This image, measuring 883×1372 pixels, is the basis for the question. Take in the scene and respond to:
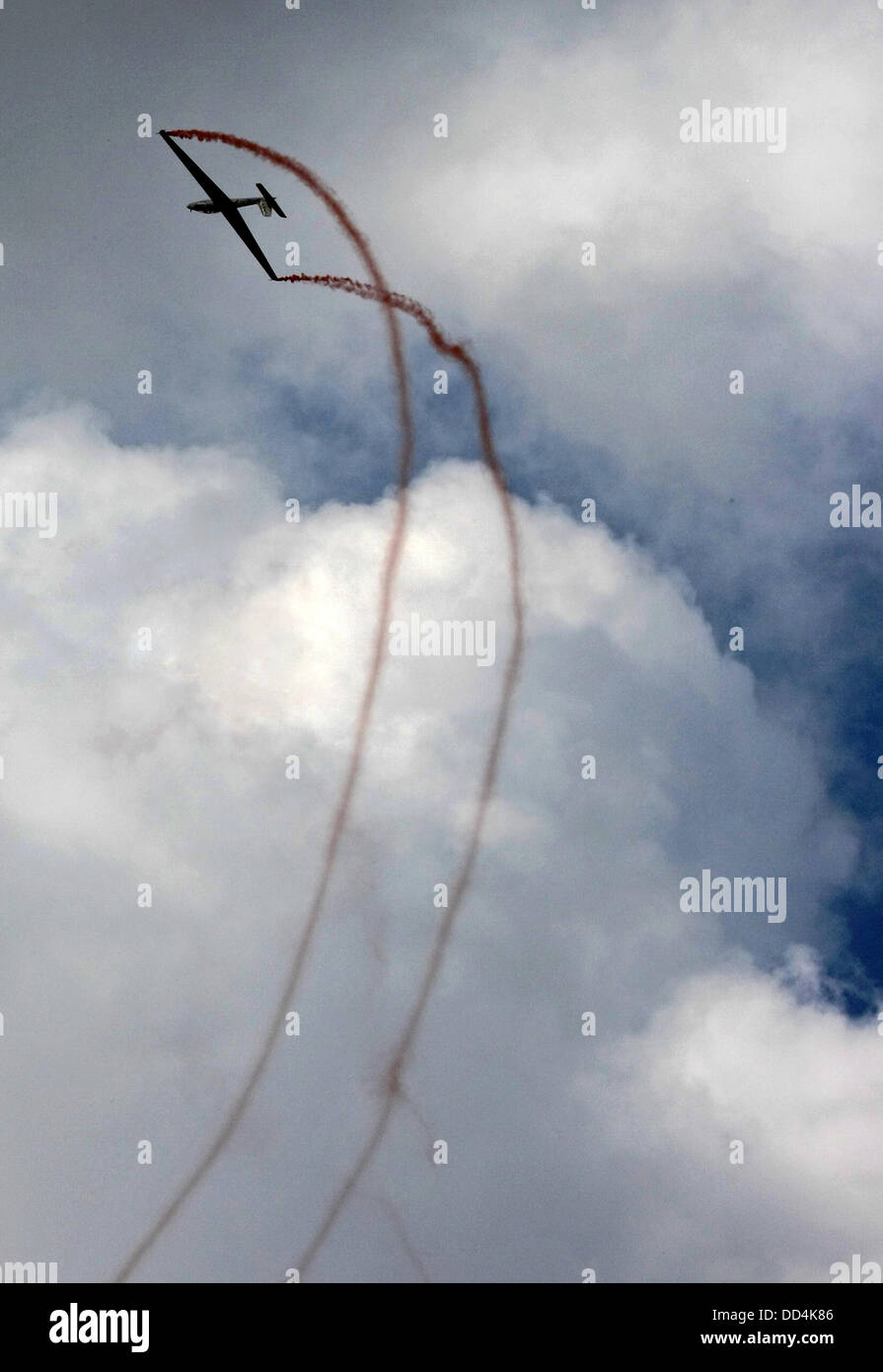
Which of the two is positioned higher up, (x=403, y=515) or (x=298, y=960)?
(x=403, y=515)

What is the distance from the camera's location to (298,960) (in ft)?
287

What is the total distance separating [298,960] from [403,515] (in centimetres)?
2568

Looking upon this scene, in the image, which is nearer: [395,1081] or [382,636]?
[382,636]

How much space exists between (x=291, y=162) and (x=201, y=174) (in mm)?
6038

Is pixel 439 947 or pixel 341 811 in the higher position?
pixel 341 811

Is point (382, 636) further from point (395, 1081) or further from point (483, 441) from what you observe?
point (395, 1081)

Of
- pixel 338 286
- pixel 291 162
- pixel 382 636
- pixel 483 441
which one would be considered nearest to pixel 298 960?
pixel 382 636
